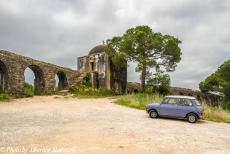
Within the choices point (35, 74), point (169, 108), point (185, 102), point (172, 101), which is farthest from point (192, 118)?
point (35, 74)

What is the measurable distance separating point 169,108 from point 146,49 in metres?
16.5

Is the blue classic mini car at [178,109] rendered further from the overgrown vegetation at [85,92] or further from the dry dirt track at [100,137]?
the overgrown vegetation at [85,92]

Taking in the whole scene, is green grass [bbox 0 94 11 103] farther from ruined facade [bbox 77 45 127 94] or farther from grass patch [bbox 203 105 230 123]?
grass patch [bbox 203 105 230 123]

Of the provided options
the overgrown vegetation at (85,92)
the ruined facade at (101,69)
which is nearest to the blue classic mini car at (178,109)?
the overgrown vegetation at (85,92)

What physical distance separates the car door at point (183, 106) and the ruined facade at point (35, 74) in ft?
Result: 50.5

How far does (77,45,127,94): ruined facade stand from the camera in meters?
35.0

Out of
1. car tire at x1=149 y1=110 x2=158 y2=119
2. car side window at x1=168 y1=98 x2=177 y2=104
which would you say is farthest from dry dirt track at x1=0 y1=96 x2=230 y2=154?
car side window at x1=168 y1=98 x2=177 y2=104

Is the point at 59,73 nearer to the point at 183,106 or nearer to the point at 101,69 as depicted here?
the point at 101,69

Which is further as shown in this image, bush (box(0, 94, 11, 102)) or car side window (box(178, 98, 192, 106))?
bush (box(0, 94, 11, 102))

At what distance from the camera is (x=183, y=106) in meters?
15.7

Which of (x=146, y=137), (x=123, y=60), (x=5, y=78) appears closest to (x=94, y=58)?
(x=123, y=60)

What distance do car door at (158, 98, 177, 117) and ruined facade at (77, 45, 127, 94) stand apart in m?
19.1

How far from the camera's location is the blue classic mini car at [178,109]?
50.3ft

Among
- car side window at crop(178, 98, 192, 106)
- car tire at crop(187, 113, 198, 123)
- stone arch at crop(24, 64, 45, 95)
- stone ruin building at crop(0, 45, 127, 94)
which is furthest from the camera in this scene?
stone arch at crop(24, 64, 45, 95)
